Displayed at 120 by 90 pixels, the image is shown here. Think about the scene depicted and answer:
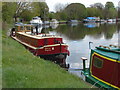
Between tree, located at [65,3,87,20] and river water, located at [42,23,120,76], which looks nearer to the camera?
river water, located at [42,23,120,76]

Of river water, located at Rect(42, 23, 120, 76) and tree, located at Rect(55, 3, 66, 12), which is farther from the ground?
tree, located at Rect(55, 3, 66, 12)

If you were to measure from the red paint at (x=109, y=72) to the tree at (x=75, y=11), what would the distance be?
99436 millimetres

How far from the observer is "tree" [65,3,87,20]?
357 ft

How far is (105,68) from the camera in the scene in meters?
9.79

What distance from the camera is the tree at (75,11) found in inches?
4279

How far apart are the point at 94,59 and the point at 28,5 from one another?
44947mm

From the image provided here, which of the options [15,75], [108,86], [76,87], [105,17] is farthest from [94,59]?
[105,17]

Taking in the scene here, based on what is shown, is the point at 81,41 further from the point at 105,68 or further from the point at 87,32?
the point at 105,68

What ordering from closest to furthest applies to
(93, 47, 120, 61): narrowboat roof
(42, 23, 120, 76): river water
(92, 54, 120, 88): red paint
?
(92, 54, 120, 88): red paint, (93, 47, 120, 61): narrowboat roof, (42, 23, 120, 76): river water

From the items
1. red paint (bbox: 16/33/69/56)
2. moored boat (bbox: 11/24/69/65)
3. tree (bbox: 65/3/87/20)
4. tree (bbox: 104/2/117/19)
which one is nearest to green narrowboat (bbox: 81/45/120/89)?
moored boat (bbox: 11/24/69/65)

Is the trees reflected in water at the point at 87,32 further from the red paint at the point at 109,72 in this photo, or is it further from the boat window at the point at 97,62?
the red paint at the point at 109,72

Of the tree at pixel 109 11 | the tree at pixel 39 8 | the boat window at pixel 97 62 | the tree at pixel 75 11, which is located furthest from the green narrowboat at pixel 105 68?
the tree at pixel 109 11

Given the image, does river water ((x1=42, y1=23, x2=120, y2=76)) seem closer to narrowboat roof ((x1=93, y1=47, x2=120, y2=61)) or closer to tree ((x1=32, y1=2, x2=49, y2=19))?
narrowboat roof ((x1=93, y1=47, x2=120, y2=61))

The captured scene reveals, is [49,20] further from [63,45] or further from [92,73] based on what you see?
[92,73]
